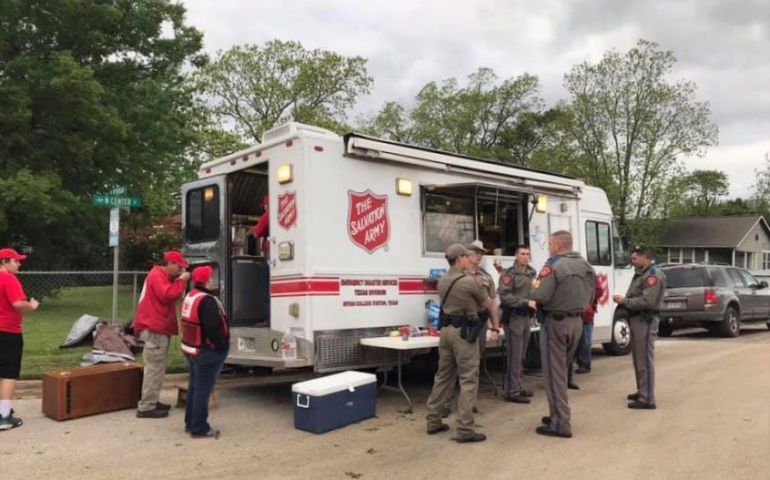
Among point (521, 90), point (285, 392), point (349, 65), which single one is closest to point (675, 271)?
point (285, 392)

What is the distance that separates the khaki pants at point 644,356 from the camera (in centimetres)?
701

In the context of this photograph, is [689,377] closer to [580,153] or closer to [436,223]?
[436,223]

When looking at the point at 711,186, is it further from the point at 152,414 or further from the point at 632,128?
the point at 152,414

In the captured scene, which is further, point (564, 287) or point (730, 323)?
point (730, 323)

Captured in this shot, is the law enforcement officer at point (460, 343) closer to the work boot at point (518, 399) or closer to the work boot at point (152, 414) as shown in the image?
the work boot at point (518, 399)

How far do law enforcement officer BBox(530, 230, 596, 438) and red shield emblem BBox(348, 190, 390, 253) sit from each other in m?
2.01

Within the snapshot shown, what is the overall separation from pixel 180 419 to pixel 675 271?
40.5ft

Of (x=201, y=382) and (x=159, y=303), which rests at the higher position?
(x=159, y=303)

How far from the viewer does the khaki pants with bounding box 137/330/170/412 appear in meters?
6.64

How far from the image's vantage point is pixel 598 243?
34.3 feet

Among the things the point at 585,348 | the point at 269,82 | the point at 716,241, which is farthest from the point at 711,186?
the point at 585,348

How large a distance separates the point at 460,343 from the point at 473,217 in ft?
9.80

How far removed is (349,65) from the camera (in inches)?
1273

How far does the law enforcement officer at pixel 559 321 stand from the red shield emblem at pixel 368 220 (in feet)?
6.58
